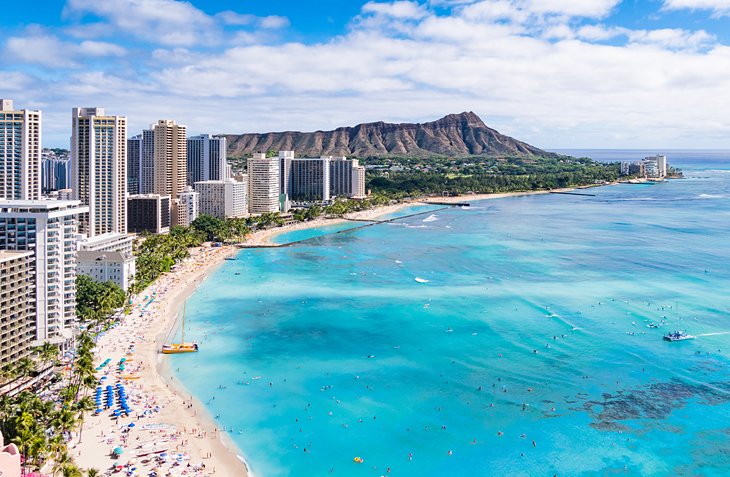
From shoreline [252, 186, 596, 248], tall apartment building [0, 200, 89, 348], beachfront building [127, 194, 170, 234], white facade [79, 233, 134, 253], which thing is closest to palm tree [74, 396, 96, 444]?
tall apartment building [0, 200, 89, 348]

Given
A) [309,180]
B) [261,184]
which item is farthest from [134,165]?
[309,180]

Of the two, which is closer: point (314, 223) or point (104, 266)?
point (104, 266)

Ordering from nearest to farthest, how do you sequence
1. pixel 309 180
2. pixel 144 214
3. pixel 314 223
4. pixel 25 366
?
pixel 25 366
pixel 144 214
pixel 314 223
pixel 309 180

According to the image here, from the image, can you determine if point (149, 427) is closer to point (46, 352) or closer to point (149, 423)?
point (149, 423)

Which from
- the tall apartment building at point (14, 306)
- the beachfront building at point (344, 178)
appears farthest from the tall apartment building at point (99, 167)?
the beachfront building at point (344, 178)

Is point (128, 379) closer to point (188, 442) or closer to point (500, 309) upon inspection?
point (188, 442)

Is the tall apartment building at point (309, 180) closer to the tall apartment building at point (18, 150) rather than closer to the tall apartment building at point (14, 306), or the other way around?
the tall apartment building at point (18, 150)
